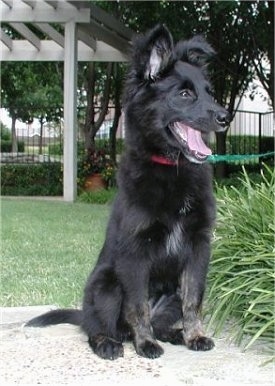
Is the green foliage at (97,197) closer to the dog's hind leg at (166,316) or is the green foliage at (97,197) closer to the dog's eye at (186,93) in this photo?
the dog's hind leg at (166,316)

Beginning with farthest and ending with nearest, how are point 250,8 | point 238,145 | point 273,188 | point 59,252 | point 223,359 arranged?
point 238,145 < point 250,8 < point 59,252 < point 273,188 < point 223,359

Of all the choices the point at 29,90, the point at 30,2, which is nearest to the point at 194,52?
the point at 30,2

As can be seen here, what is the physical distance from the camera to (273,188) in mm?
4477

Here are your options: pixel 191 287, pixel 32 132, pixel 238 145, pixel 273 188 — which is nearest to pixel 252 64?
pixel 238 145

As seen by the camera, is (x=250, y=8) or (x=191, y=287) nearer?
(x=191, y=287)

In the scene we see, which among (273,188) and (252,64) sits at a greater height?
(252,64)

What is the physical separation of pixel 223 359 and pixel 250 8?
1343 centimetres

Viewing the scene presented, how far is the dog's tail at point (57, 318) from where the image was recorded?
12.7 ft

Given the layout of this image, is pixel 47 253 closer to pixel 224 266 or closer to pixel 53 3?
pixel 224 266

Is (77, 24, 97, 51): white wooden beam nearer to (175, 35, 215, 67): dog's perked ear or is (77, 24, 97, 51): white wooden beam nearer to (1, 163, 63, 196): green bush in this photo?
(1, 163, 63, 196): green bush

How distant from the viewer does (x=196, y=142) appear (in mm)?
3479

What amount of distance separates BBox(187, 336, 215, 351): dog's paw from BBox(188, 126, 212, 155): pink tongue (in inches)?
44.5

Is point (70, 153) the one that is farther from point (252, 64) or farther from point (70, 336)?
point (70, 336)

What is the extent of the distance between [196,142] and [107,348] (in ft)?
4.35
